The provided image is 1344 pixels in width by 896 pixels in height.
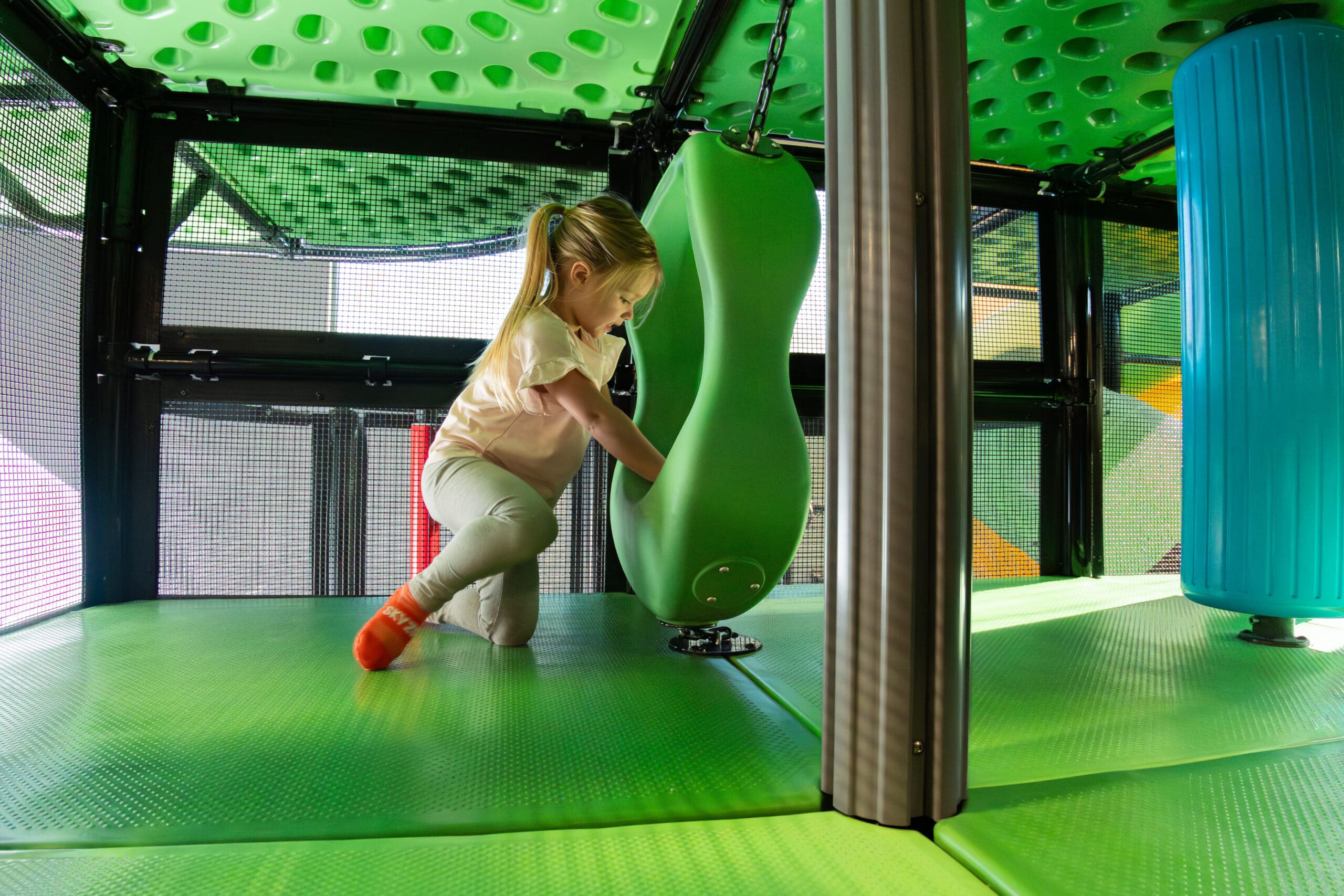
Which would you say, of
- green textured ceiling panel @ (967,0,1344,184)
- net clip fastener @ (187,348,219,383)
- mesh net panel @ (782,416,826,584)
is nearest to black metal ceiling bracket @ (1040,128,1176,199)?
green textured ceiling panel @ (967,0,1344,184)

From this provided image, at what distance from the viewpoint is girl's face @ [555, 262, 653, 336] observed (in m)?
1.36

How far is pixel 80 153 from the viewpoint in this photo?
1.61m

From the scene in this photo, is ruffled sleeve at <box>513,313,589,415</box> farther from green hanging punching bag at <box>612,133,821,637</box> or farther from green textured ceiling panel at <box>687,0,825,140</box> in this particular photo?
green textured ceiling panel at <box>687,0,825,140</box>

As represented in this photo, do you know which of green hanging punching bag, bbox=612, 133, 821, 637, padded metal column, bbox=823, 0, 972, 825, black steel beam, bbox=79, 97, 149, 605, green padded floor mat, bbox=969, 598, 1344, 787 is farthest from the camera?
black steel beam, bbox=79, 97, 149, 605

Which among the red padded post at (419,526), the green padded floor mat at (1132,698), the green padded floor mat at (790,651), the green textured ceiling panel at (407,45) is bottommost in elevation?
the green padded floor mat at (1132,698)

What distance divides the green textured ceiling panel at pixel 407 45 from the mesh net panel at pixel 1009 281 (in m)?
1.10

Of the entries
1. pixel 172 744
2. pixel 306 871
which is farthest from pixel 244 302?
pixel 306 871

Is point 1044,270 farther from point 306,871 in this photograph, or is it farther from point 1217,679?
point 306,871

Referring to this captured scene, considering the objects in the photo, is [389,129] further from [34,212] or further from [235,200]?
[34,212]

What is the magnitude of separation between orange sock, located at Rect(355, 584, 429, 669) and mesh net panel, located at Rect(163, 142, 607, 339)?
0.80 meters

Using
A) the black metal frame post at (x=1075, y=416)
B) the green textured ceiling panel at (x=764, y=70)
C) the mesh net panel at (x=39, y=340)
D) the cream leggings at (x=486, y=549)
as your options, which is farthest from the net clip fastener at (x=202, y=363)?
the black metal frame post at (x=1075, y=416)

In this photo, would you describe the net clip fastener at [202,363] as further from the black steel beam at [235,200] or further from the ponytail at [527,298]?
the ponytail at [527,298]

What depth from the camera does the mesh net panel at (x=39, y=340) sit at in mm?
1371

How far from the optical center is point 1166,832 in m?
0.62
